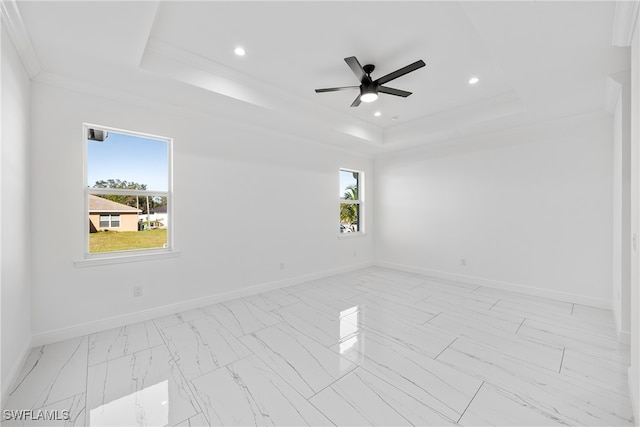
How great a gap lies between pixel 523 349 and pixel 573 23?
2674 mm

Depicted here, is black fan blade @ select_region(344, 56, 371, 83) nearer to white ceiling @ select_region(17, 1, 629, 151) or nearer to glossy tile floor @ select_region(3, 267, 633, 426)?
white ceiling @ select_region(17, 1, 629, 151)

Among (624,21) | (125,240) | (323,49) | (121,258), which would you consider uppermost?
(323,49)

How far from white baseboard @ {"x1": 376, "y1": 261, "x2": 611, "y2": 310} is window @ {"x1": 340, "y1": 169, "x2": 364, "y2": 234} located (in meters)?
1.34

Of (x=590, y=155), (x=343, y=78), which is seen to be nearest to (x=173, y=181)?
(x=343, y=78)

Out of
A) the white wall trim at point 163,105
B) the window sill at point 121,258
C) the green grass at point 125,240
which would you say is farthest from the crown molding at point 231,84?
the window sill at point 121,258

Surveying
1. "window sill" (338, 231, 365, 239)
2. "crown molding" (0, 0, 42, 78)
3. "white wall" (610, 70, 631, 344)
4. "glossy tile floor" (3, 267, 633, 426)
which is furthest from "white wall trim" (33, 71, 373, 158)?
"white wall" (610, 70, 631, 344)

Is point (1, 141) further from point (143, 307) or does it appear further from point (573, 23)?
point (573, 23)

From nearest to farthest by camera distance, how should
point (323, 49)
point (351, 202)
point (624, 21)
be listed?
point (624, 21) < point (323, 49) < point (351, 202)

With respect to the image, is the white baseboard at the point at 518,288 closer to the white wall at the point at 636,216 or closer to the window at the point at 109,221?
the white wall at the point at 636,216

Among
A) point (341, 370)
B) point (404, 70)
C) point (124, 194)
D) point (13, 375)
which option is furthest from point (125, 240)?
point (404, 70)

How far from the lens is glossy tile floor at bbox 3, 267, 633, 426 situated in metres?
1.65

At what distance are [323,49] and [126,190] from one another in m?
2.71

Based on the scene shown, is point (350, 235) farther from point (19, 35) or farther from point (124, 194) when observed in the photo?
point (19, 35)

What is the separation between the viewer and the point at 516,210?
4070 millimetres
